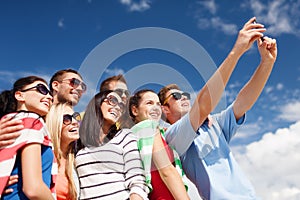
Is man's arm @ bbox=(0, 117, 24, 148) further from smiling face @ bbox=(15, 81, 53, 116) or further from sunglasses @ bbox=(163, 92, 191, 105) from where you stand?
sunglasses @ bbox=(163, 92, 191, 105)

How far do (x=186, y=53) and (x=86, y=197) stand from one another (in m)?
1.99

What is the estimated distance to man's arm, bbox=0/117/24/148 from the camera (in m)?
3.90

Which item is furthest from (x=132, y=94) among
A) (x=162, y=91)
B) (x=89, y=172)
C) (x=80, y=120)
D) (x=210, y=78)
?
(x=210, y=78)

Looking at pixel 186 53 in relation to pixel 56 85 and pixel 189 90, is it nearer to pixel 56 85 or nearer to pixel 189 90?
pixel 189 90

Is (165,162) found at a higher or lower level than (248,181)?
higher

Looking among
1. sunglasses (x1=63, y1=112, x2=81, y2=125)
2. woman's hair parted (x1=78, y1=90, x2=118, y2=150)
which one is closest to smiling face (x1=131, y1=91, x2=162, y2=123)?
woman's hair parted (x1=78, y1=90, x2=118, y2=150)

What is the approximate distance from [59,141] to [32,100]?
2.67 ft

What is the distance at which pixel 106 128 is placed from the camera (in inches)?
199

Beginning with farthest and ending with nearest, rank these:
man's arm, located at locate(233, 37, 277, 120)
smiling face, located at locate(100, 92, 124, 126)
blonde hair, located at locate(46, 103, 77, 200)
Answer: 1. smiling face, located at locate(100, 92, 124, 126)
2. blonde hair, located at locate(46, 103, 77, 200)
3. man's arm, located at locate(233, 37, 277, 120)

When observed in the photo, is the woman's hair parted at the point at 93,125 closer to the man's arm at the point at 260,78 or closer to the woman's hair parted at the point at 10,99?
the woman's hair parted at the point at 10,99

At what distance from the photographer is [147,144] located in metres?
4.61

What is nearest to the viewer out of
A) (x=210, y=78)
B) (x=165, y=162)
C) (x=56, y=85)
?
(x=210, y=78)

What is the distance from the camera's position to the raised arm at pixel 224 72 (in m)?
3.80

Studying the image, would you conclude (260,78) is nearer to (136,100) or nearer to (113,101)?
(136,100)
